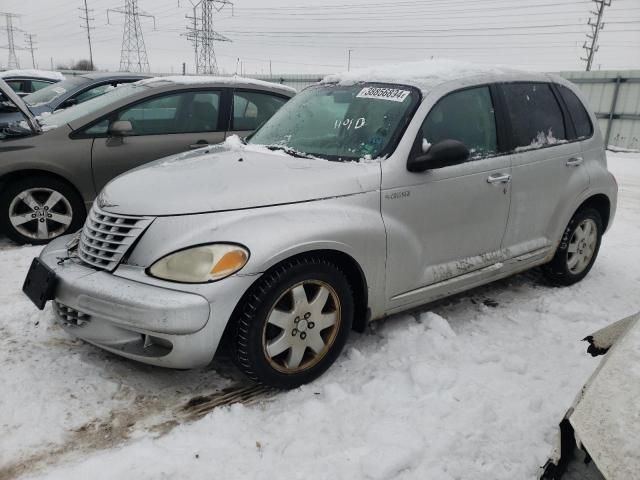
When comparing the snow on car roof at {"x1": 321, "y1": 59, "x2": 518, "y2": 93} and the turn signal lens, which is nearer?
the turn signal lens

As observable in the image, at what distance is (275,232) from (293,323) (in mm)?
499

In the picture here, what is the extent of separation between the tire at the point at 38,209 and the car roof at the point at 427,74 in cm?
279

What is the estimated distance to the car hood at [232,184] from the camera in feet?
9.14

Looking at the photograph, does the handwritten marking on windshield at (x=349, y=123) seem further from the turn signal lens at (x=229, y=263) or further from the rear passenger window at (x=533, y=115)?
the turn signal lens at (x=229, y=263)

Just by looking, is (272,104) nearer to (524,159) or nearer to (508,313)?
(524,159)

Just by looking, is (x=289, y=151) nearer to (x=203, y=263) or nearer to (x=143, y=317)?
(x=203, y=263)

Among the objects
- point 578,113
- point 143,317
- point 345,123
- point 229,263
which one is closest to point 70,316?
point 143,317

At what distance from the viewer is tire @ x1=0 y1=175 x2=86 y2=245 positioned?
5.03 m

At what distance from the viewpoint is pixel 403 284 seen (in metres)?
3.32

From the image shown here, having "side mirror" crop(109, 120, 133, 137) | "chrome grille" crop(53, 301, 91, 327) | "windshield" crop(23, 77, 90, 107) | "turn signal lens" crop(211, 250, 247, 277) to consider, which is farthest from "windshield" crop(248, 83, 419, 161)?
"windshield" crop(23, 77, 90, 107)

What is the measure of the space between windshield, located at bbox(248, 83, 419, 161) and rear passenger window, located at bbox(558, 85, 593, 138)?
5.55ft

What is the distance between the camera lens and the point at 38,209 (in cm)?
513

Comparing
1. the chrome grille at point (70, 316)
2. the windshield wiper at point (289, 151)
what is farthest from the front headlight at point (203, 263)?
the windshield wiper at point (289, 151)

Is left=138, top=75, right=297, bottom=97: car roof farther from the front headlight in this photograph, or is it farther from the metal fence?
the metal fence
